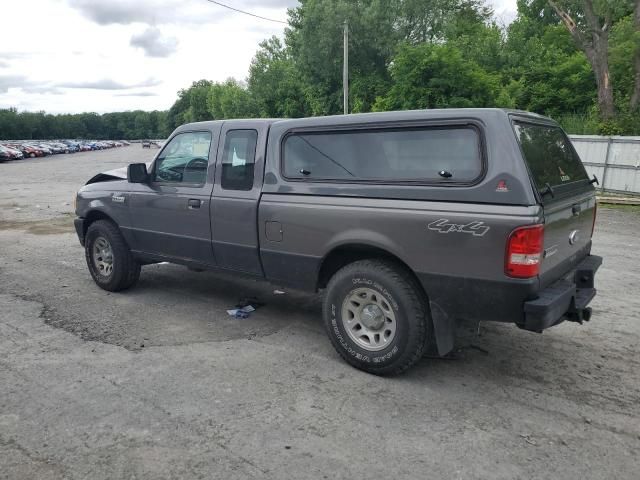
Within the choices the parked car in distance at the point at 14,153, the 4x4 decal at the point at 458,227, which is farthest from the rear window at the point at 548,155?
the parked car in distance at the point at 14,153

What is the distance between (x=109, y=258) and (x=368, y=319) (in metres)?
3.60

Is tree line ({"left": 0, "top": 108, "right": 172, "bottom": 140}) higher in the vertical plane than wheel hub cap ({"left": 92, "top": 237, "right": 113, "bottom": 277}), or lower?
higher

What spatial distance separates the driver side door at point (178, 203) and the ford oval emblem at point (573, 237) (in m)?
3.15

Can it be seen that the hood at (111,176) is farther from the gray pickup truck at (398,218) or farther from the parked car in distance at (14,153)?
the parked car in distance at (14,153)

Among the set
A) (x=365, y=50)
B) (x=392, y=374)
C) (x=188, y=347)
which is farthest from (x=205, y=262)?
(x=365, y=50)

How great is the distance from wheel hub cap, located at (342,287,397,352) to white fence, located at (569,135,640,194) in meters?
14.1

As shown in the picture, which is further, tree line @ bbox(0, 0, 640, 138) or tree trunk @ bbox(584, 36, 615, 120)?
tree trunk @ bbox(584, 36, 615, 120)

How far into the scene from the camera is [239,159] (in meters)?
4.88

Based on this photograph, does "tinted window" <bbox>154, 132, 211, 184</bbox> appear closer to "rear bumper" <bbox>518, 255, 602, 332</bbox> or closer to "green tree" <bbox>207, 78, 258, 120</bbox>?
"rear bumper" <bbox>518, 255, 602, 332</bbox>

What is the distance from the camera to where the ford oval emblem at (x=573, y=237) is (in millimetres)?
3891

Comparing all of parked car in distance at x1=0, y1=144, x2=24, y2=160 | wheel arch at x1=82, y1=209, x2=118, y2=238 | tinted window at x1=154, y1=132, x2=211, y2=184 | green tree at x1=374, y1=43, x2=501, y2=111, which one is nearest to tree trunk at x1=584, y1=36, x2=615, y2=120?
green tree at x1=374, y1=43, x2=501, y2=111

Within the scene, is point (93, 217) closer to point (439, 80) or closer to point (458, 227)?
point (458, 227)

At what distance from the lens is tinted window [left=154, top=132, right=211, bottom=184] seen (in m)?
5.19

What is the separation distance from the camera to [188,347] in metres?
4.55
